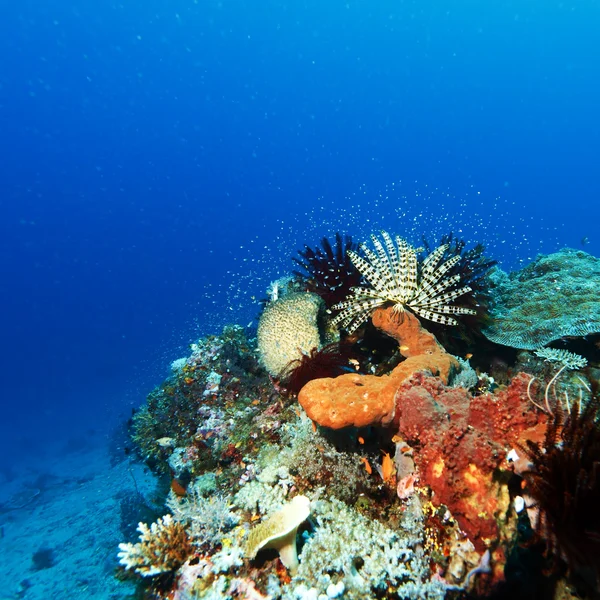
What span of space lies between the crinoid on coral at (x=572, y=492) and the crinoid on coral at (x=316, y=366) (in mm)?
3326

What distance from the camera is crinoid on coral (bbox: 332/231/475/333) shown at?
5707 millimetres

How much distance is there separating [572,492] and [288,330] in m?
4.51

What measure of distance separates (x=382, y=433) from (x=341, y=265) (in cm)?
339

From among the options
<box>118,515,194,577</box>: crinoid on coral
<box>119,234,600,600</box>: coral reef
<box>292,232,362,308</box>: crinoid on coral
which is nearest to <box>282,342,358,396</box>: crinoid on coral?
<box>119,234,600,600</box>: coral reef

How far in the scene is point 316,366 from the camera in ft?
19.7

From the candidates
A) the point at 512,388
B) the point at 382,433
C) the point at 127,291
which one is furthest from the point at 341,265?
the point at 127,291

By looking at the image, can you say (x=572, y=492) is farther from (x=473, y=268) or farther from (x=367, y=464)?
(x=473, y=268)

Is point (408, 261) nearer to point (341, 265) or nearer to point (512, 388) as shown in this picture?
point (341, 265)

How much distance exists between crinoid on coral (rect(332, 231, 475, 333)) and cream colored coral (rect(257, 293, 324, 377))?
0.67 metres

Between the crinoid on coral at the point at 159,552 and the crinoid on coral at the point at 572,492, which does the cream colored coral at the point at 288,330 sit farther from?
the crinoid on coral at the point at 572,492

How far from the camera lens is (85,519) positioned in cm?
1628

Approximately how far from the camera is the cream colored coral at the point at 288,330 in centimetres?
641

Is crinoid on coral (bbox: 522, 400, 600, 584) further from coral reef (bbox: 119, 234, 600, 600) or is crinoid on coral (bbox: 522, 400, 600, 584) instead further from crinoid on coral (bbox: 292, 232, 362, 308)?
crinoid on coral (bbox: 292, 232, 362, 308)

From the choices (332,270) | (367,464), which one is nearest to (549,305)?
(332,270)
